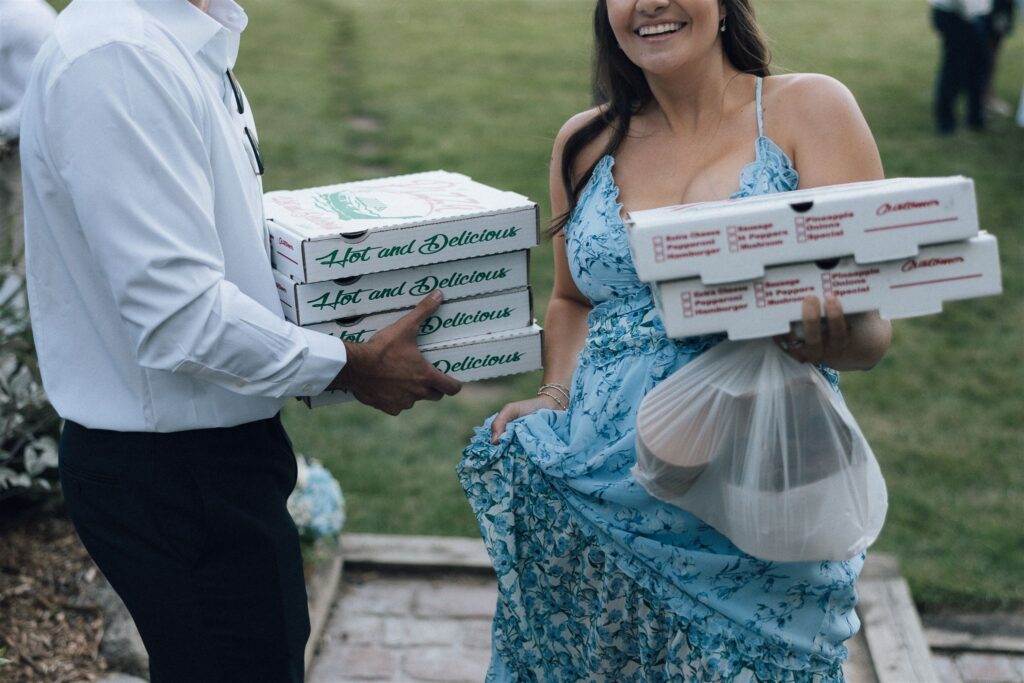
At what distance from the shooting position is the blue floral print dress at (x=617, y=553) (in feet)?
7.86

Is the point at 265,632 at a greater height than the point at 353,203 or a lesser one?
lesser

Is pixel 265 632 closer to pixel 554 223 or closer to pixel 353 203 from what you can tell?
pixel 353 203

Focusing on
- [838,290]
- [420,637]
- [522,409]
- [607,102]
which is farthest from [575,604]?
[420,637]

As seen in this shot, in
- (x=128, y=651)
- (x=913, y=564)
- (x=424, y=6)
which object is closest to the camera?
(x=128, y=651)

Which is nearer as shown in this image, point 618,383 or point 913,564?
point 618,383

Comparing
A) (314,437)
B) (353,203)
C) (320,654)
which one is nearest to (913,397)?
(314,437)

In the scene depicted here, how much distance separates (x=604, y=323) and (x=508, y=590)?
0.66 meters

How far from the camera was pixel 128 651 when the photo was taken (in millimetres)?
3682

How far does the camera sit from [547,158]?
8984 millimetres

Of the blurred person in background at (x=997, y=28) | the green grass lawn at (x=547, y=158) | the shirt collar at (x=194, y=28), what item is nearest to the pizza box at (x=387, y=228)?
the shirt collar at (x=194, y=28)

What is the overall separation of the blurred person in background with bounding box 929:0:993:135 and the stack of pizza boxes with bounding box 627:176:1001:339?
351 inches

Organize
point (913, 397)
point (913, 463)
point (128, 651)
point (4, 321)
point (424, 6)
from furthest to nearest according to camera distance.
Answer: point (424, 6)
point (913, 397)
point (913, 463)
point (4, 321)
point (128, 651)

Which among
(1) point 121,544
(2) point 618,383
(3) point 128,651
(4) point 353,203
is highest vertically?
(4) point 353,203

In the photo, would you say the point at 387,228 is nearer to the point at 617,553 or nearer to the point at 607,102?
the point at 607,102
